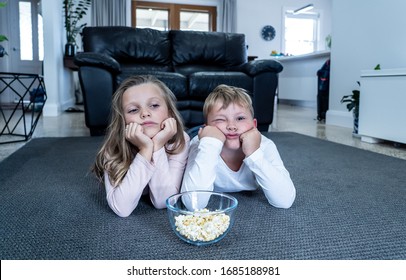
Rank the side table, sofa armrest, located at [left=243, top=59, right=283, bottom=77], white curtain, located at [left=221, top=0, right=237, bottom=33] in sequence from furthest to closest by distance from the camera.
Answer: white curtain, located at [left=221, top=0, right=237, bottom=33] → sofa armrest, located at [left=243, top=59, right=283, bottom=77] → the side table

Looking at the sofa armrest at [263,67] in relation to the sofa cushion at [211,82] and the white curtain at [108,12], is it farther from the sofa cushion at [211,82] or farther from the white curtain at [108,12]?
the white curtain at [108,12]

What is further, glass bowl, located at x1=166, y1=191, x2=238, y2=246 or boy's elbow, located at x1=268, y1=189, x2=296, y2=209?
boy's elbow, located at x1=268, y1=189, x2=296, y2=209

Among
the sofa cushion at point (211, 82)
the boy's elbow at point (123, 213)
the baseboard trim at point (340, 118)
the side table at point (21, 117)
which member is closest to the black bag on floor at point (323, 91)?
the baseboard trim at point (340, 118)

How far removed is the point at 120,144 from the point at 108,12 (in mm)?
6517

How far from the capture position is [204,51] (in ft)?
11.0

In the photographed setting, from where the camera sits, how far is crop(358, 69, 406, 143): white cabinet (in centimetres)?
221

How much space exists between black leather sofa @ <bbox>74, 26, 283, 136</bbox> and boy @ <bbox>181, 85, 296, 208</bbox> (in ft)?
4.64

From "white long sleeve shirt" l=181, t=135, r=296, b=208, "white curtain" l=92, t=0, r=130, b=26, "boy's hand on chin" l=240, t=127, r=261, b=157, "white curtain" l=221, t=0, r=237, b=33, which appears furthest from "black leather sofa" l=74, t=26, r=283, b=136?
"white curtain" l=221, t=0, r=237, b=33

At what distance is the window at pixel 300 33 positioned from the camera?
311 inches

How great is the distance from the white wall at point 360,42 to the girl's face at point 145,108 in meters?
1.83

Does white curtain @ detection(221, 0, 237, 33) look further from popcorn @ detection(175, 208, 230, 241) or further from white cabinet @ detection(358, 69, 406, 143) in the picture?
popcorn @ detection(175, 208, 230, 241)

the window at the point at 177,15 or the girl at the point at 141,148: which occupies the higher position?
the window at the point at 177,15
